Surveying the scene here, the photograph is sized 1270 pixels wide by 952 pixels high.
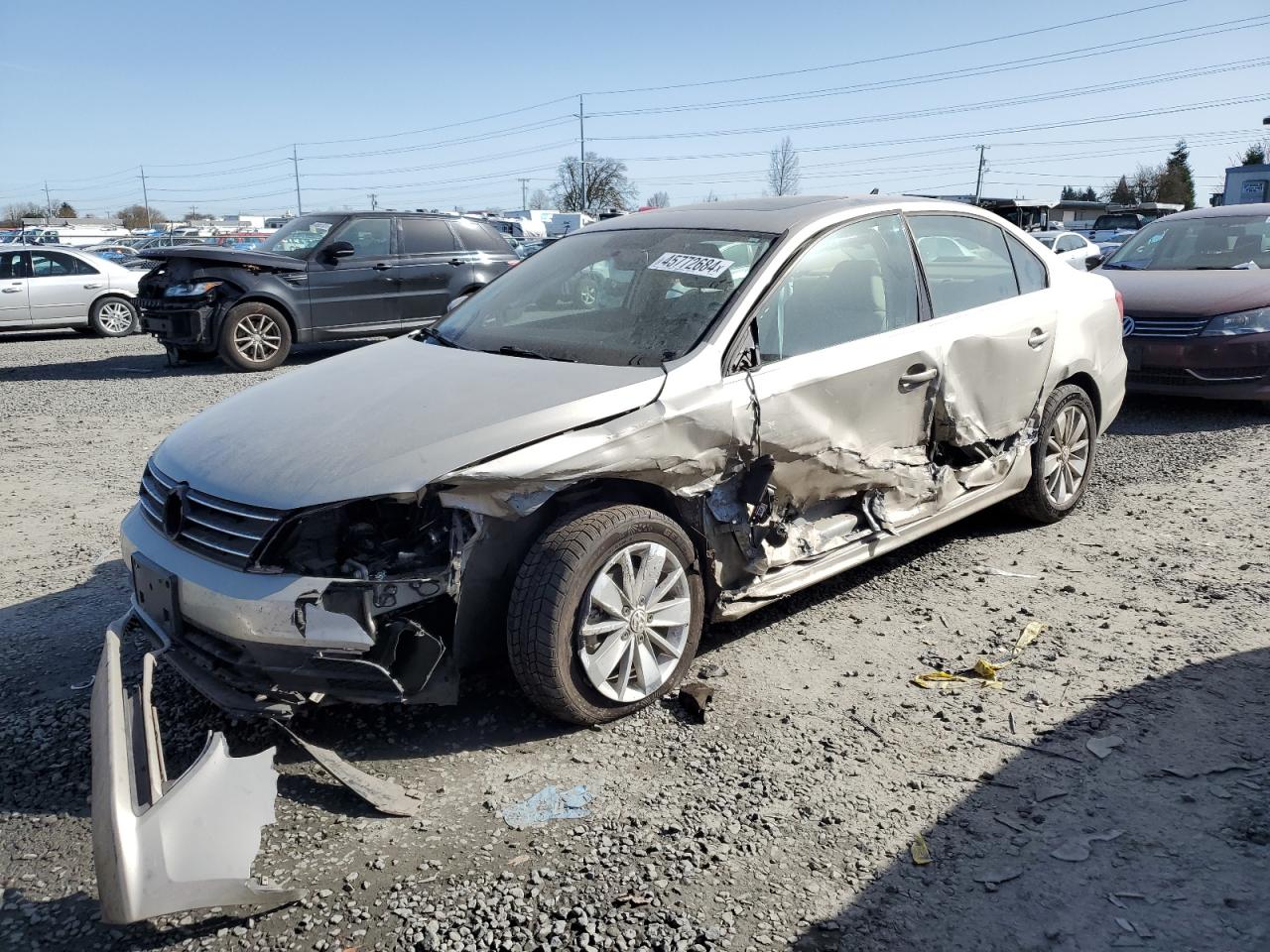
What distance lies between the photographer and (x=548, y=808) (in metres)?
2.99

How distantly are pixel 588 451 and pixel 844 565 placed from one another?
139cm

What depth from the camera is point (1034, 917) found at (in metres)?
Result: 2.49

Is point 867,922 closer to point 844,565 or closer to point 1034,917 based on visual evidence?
point 1034,917

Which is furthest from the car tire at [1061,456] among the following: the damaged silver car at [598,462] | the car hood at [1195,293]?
the car hood at [1195,293]

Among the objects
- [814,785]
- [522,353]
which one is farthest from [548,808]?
[522,353]

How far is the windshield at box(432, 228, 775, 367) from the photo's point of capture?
12.5ft

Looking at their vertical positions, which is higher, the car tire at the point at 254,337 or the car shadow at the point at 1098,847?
the car tire at the point at 254,337

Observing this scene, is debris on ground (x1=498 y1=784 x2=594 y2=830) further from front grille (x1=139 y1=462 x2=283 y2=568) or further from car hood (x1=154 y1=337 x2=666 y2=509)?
front grille (x1=139 y1=462 x2=283 y2=568)

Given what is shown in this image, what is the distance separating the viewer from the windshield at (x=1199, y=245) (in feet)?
28.3

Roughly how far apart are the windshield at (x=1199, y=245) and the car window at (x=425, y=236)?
25.1 ft

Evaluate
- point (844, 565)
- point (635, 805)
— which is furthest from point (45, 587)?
point (844, 565)

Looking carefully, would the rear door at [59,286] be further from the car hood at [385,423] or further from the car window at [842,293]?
the car window at [842,293]

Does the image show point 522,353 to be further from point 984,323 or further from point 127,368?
point 127,368

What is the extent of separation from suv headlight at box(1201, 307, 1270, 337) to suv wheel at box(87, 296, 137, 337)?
15144mm
